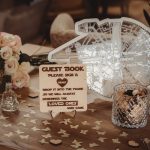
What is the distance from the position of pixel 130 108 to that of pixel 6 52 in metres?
0.50

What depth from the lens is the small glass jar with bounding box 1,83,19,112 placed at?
135cm

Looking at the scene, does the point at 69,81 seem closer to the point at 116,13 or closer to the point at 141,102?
the point at 141,102

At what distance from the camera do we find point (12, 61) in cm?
146

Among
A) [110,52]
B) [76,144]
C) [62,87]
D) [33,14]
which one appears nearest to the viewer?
[76,144]

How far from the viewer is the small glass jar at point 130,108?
1.23 meters

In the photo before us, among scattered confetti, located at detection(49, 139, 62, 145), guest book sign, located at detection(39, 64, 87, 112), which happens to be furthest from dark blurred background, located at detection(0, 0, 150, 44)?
scattered confetti, located at detection(49, 139, 62, 145)

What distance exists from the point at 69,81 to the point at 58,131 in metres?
0.16

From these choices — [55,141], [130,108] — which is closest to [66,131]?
[55,141]

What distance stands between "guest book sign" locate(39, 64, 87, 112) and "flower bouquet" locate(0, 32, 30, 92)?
23cm

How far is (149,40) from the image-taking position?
1422 millimetres

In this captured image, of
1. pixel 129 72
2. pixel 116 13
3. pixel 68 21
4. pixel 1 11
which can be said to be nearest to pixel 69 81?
pixel 129 72

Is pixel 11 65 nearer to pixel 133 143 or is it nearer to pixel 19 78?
pixel 19 78

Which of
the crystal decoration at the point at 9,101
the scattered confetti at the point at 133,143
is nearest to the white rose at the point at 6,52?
the crystal decoration at the point at 9,101

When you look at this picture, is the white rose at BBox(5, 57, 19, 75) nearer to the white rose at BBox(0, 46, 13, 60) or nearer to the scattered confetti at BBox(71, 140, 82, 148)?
the white rose at BBox(0, 46, 13, 60)
